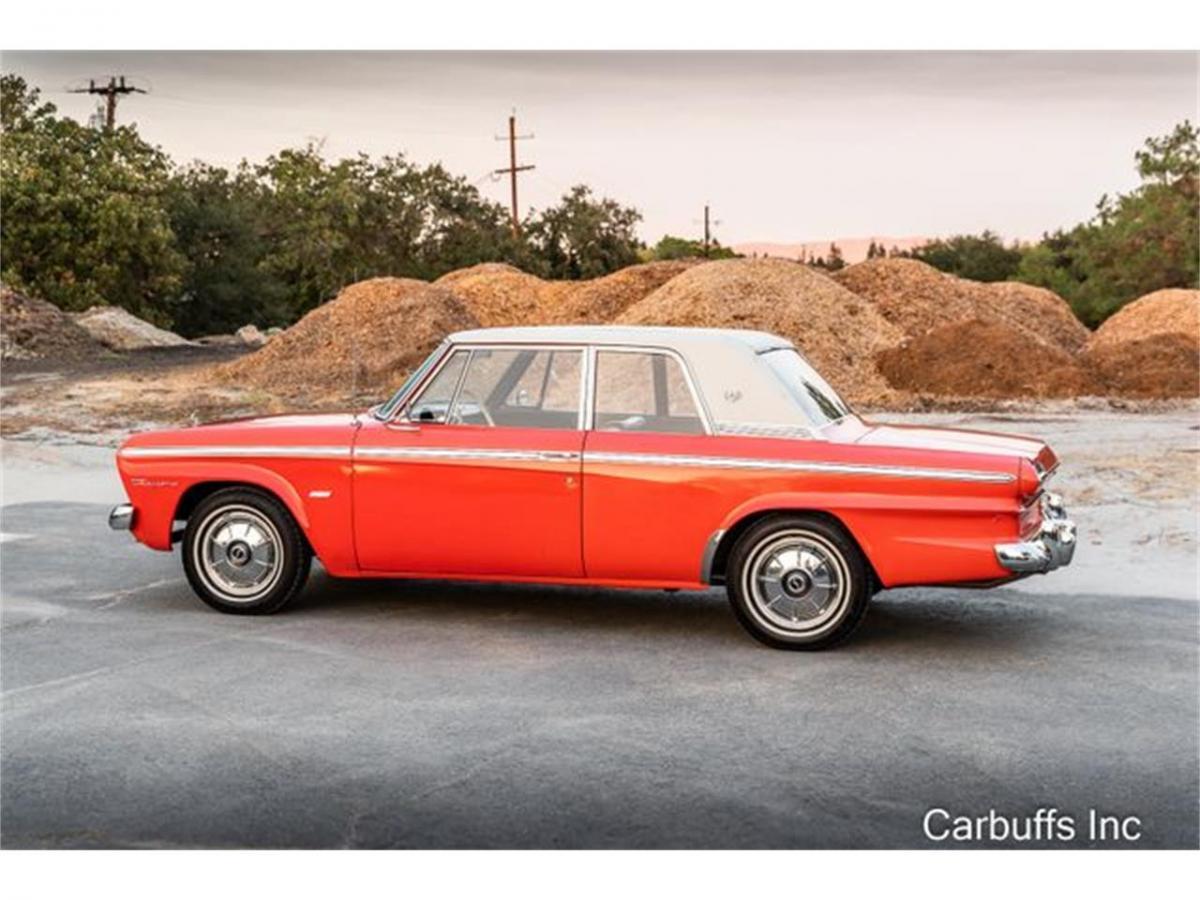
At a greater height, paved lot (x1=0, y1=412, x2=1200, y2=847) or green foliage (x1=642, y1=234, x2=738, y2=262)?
green foliage (x1=642, y1=234, x2=738, y2=262)

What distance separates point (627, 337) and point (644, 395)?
0.99 feet

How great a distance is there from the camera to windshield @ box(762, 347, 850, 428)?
7.96 meters

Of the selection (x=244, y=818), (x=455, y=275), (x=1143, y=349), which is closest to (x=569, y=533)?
(x=244, y=818)

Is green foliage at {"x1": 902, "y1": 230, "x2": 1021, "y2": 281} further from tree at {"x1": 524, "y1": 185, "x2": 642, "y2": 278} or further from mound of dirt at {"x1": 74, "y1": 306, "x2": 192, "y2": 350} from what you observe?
mound of dirt at {"x1": 74, "y1": 306, "x2": 192, "y2": 350}

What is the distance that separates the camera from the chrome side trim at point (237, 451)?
324 inches

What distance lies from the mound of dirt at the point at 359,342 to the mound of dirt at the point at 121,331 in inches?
310

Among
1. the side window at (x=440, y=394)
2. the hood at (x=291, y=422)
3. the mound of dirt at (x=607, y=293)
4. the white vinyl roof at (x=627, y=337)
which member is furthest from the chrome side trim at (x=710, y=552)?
the mound of dirt at (x=607, y=293)

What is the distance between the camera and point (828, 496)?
7.46m

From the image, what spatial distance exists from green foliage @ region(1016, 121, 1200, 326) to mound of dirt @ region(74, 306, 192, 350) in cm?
2618

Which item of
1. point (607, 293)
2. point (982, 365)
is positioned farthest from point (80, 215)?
point (982, 365)

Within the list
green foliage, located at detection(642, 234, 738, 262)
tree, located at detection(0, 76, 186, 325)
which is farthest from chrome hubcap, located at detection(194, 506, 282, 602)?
green foliage, located at detection(642, 234, 738, 262)

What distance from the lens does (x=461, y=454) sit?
26.3 ft

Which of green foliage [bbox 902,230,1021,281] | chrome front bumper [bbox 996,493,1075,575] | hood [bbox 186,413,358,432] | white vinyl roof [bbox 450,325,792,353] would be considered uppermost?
green foliage [bbox 902,230,1021,281]

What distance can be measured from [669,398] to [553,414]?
1.91ft
